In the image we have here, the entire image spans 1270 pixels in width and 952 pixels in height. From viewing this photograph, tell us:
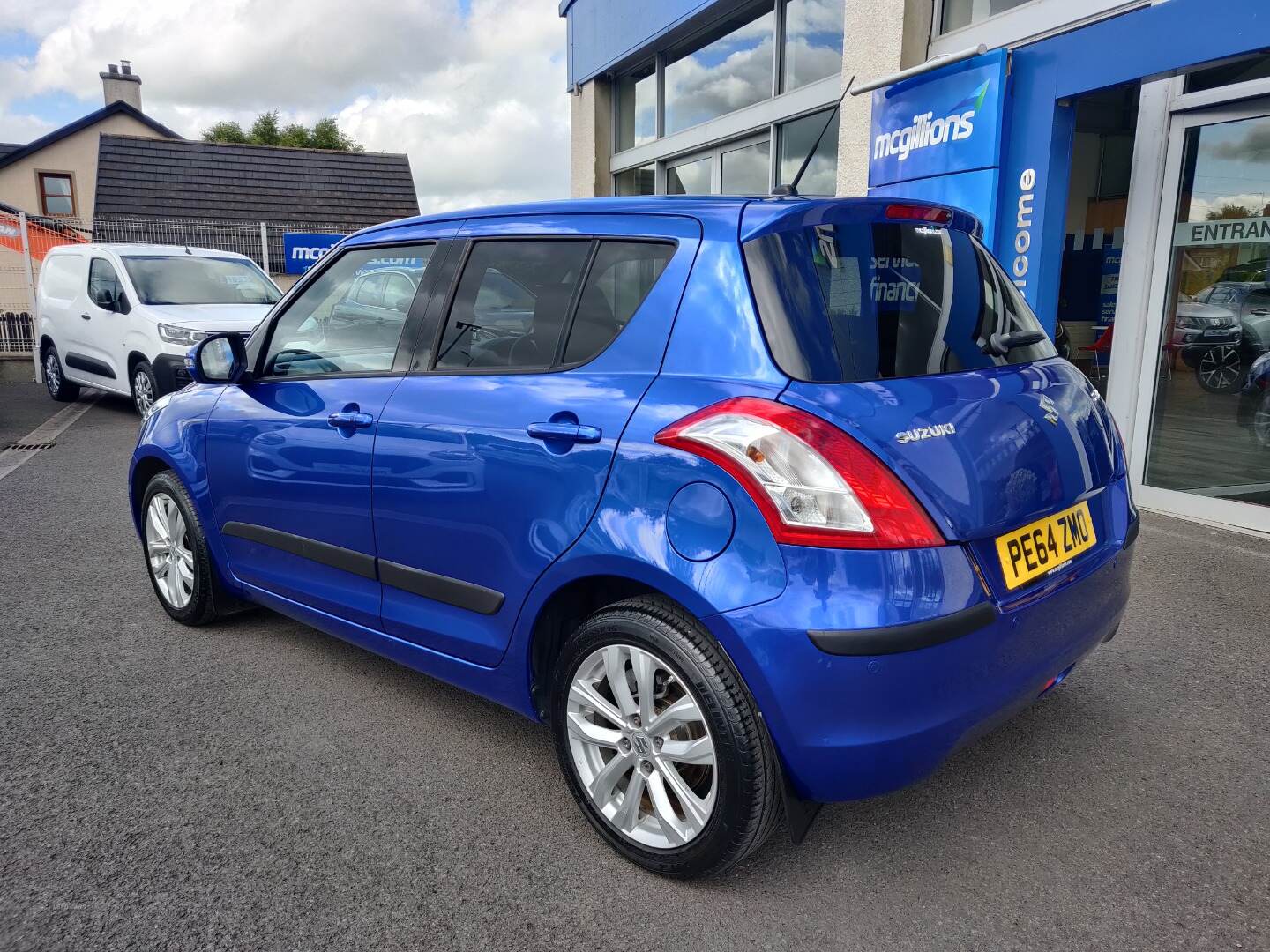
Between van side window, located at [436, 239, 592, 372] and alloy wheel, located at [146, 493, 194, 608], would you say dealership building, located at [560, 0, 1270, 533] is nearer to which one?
van side window, located at [436, 239, 592, 372]

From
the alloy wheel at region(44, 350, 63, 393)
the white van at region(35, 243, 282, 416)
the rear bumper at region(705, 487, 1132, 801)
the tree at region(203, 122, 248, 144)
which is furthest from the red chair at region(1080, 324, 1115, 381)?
the tree at region(203, 122, 248, 144)

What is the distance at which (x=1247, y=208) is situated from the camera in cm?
566

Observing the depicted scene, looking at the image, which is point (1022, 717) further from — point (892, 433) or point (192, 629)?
point (192, 629)

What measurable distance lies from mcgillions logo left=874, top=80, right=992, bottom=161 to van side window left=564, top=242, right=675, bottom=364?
5568 millimetres

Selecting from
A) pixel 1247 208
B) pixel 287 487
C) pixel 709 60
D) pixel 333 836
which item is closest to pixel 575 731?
pixel 333 836

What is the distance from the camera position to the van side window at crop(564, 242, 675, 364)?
246 centimetres

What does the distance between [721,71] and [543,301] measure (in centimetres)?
970

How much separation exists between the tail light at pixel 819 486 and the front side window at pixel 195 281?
9772 mm

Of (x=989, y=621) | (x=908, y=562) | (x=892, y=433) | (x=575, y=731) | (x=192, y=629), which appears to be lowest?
(x=192, y=629)

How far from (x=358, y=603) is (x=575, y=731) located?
40.4 inches

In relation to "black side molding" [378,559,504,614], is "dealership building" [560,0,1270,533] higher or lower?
higher

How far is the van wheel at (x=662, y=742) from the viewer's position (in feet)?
6.97

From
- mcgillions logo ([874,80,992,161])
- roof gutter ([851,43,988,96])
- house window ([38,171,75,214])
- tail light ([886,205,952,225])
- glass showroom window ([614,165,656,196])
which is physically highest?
house window ([38,171,75,214])

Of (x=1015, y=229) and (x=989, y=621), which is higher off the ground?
(x=1015, y=229)
